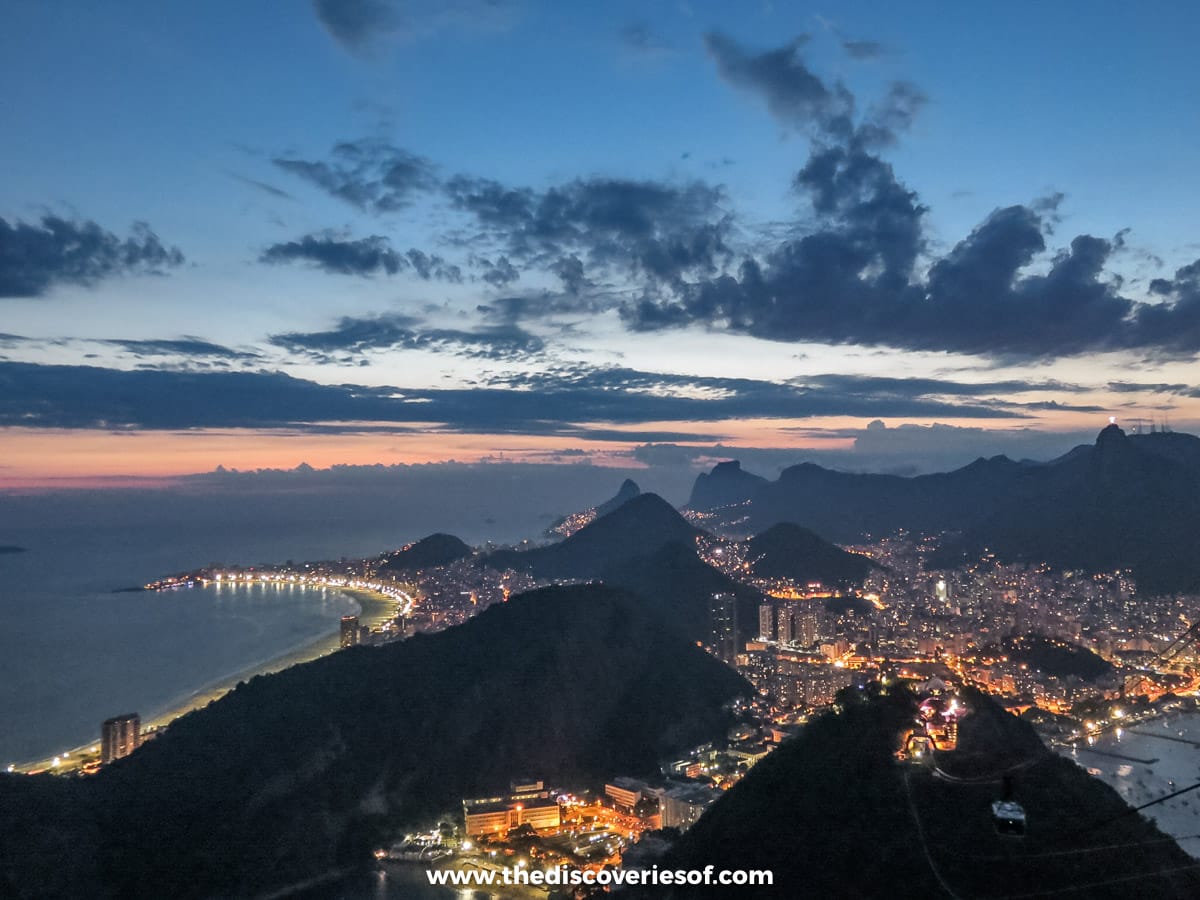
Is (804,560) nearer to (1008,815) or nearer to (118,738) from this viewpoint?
(118,738)

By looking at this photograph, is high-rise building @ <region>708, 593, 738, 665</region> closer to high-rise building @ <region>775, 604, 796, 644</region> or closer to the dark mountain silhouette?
the dark mountain silhouette

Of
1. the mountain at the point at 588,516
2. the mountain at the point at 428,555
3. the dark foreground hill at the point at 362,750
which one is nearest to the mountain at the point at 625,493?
the mountain at the point at 588,516

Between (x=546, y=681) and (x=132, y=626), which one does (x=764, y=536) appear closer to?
(x=546, y=681)

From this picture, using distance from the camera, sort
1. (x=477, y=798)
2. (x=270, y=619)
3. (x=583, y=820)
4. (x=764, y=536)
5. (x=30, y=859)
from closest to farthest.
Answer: (x=30, y=859) < (x=583, y=820) < (x=477, y=798) < (x=270, y=619) < (x=764, y=536)

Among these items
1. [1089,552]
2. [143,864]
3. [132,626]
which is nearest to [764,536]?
[1089,552]

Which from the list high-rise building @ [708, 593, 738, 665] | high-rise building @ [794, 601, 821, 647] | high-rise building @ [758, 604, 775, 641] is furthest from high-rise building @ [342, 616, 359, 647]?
high-rise building @ [794, 601, 821, 647]

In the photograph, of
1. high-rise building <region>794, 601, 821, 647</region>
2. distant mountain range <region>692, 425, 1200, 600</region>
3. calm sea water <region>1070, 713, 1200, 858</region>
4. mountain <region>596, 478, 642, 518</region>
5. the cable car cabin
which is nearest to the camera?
the cable car cabin
